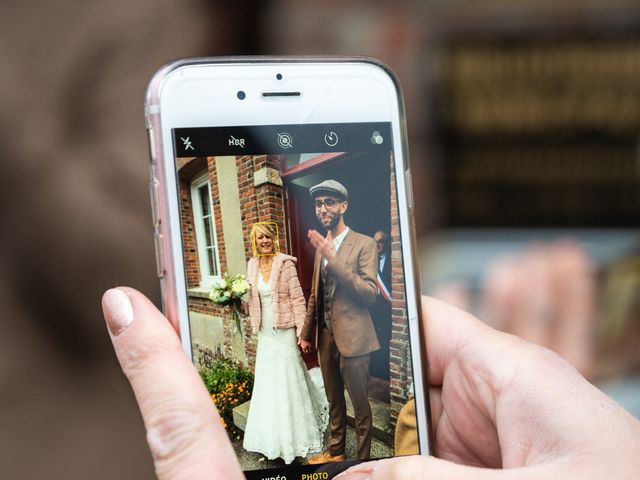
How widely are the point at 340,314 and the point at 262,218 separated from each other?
0.44 ft

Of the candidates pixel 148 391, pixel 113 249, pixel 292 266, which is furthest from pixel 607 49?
pixel 148 391

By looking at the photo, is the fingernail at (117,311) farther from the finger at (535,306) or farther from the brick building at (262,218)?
the finger at (535,306)

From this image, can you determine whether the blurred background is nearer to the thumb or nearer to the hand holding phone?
the hand holding phone

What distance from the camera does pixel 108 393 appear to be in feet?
4.61

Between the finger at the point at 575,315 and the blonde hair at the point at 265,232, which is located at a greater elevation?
the blonde hair at the point at 265,232

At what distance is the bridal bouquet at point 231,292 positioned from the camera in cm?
76

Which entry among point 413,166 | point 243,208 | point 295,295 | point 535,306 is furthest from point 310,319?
point 413,166

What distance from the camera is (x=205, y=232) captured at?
2.52ft

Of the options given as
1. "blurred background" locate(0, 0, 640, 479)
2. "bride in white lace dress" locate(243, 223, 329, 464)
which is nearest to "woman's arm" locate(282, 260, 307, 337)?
"bride in white lace dress" locate(243, 223, 329, 464)

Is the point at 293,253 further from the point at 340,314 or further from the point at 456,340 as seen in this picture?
the point at 456,340

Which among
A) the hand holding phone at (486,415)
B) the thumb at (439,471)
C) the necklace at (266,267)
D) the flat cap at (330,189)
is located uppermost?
the flat cap at (330,189)

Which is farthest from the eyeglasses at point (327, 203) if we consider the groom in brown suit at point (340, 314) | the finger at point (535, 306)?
the finger at point (535, 306)

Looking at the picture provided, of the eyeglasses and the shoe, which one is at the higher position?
the eyeglasses

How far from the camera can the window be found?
2.49 feet
